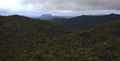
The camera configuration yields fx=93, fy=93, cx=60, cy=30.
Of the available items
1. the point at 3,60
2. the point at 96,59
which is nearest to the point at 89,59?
the point at 96,59

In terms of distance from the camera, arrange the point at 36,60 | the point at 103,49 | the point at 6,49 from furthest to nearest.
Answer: the point at 6,49
the point at 103,49
the point at 36,60

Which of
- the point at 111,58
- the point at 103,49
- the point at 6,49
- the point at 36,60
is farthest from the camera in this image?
the point at 6,49

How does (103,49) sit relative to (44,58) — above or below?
above

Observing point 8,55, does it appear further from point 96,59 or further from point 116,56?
point 116,56

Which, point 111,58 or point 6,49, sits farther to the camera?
point 6,49

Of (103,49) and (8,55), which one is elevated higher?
(103,49)

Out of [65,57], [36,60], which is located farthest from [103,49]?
[36,60]

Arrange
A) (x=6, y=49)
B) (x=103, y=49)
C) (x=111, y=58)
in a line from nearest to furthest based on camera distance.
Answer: (x=111, y=58)
(x=103, y=49)
(x=6, y=49)

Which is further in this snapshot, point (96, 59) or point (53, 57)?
point (53, 57)

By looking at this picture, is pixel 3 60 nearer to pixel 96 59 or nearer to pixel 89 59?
pixel 89 59
